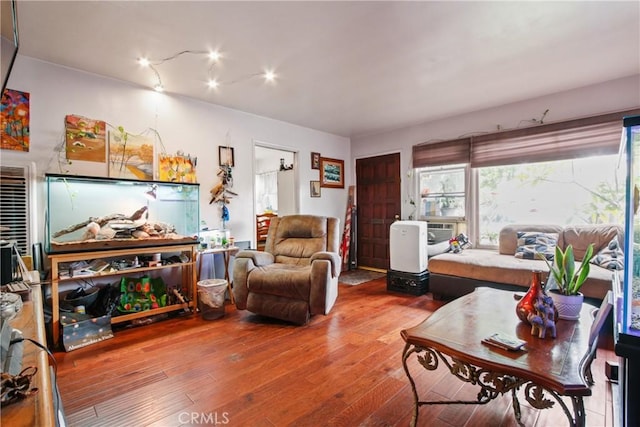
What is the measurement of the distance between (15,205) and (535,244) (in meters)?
4.88

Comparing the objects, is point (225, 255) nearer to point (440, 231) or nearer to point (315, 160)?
point (315, 160)

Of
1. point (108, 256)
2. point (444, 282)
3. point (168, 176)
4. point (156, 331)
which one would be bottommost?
point (156, 331)

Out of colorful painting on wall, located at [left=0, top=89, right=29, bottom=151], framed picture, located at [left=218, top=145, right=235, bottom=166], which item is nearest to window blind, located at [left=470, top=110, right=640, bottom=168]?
framed picture, located at [left=218, top=145, right=235, bottom=166]

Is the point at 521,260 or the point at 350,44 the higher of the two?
the point at 350,44

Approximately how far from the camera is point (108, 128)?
2.81 metres

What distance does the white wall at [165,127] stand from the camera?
2471 millimetres

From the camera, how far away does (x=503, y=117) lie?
12.1 ft

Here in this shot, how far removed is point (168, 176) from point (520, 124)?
13.6ft

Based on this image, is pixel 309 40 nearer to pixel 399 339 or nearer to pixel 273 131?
pixel 273 131

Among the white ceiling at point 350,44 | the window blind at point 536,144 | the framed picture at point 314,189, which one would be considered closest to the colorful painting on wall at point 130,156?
the white ceiling at point 350,44

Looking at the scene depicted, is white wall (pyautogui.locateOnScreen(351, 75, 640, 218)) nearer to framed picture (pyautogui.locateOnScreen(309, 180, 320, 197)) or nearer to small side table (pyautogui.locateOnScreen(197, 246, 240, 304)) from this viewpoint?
framed picture (pyautogui.locateOnScreen(309, 180, 320, 197))

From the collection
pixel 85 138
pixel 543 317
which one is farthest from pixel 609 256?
pixel 85 138

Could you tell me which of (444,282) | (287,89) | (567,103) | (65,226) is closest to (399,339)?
(444,282)

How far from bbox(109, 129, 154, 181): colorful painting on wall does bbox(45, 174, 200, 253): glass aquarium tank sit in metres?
0.14
